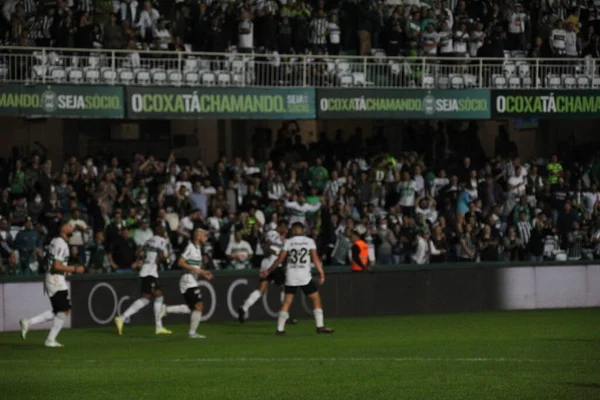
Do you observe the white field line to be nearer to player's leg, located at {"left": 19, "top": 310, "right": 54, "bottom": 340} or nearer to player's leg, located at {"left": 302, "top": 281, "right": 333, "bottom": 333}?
player's leg, located at {"left": 19, "top": 310, "right": 54, "bottom": 340}

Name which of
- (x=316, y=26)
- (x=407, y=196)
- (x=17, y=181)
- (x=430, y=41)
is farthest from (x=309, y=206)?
(x=430, y=41)

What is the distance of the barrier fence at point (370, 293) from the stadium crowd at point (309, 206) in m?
0.80

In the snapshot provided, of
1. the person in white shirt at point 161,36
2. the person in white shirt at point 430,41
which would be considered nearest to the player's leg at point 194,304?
the person in white shirt at point 161,36

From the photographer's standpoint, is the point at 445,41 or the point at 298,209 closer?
the point at 298,209

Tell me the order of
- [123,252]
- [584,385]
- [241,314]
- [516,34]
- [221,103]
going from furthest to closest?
[516,34]
[221,103]
[123,252]
[241,314]
[584,385]

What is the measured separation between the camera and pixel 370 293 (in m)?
28.2

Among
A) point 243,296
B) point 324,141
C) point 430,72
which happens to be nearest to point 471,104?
point 430,72

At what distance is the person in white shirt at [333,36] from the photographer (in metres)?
34.1

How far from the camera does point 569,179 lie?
117ft

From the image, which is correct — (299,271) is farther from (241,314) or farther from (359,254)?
(359,254)

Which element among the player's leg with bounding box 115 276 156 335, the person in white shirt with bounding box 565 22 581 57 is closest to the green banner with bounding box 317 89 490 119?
the person in white shirt with bounding box 565 22 581 57

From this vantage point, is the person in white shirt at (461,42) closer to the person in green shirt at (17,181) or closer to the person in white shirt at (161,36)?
the person in white shirt at (161,36)

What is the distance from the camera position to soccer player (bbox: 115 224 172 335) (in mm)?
23875

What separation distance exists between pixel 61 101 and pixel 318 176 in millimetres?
6233
